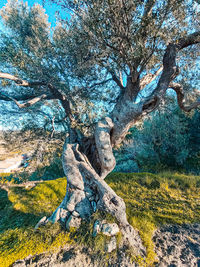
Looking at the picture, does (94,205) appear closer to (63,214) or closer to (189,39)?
(63,214)

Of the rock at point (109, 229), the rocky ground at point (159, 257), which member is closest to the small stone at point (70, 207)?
the rocky ground at point (159, 257)

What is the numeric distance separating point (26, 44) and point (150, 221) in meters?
8.94

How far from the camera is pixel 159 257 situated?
2.54 meters

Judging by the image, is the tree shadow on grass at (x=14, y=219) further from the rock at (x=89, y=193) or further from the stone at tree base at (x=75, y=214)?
the rock at (x=89, y=193)

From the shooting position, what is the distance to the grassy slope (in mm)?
2598

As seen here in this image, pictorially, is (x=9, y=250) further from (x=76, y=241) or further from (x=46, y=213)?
(x=46, y=213)

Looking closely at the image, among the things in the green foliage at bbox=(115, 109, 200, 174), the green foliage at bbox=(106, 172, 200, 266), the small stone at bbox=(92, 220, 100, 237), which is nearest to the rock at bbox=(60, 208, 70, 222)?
the small stone at bbox=(92, 220, 100, 237)

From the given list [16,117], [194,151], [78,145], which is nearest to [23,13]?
[16,117]

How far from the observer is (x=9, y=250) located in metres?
2.48

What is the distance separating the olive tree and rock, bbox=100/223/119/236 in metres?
0.24

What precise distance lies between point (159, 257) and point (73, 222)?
6.95 ft

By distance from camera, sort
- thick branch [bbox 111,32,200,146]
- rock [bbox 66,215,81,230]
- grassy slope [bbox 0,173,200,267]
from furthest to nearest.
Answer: thick branch [bbox 111,32,200,146]
rock [bbox 66,215,81,230]
grassy slope [bbox 0,173,200,267]

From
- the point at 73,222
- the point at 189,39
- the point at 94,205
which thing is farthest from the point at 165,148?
the point at 73,222

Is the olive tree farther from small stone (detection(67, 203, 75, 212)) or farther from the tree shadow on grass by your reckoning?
the tree shadow on grass
